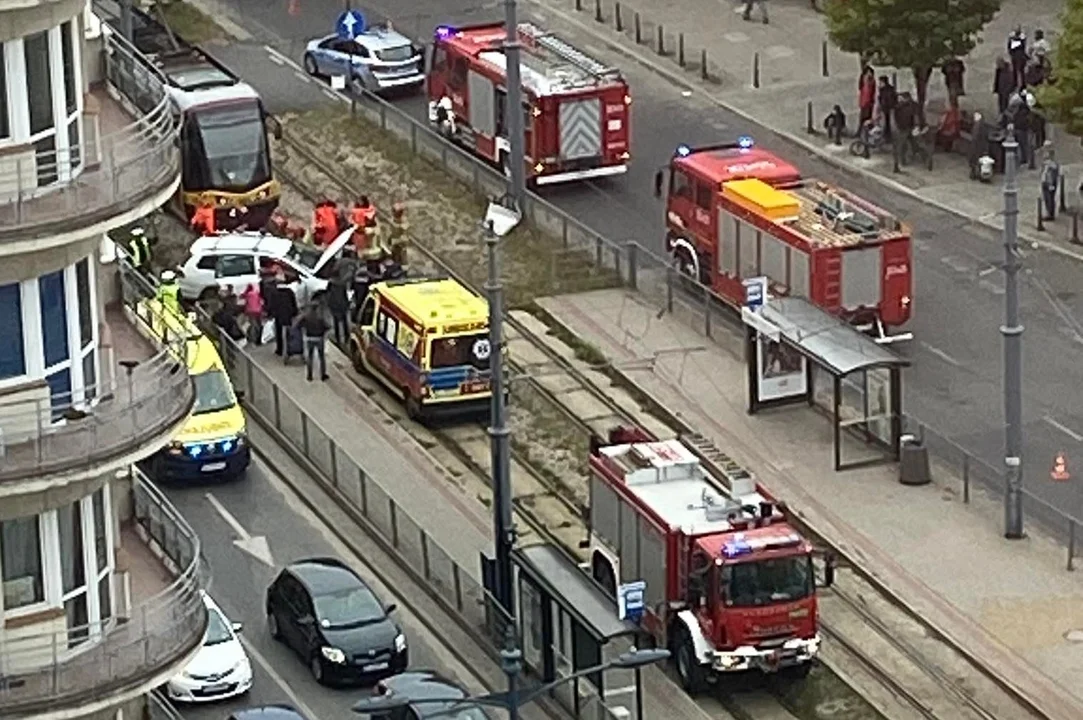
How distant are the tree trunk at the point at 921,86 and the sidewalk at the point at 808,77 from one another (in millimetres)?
1137

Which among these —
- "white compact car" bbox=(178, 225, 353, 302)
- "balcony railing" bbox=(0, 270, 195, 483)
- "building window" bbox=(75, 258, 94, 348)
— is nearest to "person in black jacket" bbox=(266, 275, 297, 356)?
"white compact car" bbox=(178, 225, 353, 302)

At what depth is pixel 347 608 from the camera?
53.5 meters

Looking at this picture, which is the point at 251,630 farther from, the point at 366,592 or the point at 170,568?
the point at 170,568

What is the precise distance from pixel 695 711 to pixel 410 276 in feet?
67.4

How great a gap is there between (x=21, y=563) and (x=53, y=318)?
2.51m

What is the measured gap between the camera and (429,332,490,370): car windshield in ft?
208

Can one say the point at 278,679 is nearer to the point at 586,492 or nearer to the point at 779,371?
the point at 586,492

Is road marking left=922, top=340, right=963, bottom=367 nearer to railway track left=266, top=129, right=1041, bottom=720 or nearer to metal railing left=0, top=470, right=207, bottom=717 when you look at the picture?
railway track left=266, top=129, right=1041, bottom=720

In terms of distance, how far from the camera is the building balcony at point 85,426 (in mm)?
34406

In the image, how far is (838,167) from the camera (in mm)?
78750

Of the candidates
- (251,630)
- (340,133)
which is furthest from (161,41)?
(251,630)

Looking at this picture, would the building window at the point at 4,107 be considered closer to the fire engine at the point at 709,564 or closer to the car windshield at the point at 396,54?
the fire engine at the point at 709,564

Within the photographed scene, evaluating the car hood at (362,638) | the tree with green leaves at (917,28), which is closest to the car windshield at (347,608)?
the car hood at (362,638)

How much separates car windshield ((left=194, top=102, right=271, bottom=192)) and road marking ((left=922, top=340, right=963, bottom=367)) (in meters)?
Answer: 15.9
